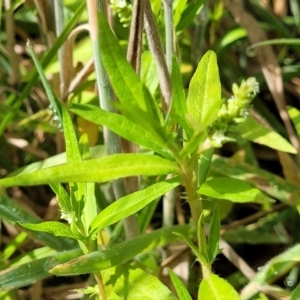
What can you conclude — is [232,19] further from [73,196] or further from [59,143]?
[73,196]

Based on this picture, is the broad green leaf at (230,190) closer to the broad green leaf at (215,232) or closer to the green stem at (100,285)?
the broad green leaf at (215,232)

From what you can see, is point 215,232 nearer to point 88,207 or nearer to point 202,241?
point 202,241

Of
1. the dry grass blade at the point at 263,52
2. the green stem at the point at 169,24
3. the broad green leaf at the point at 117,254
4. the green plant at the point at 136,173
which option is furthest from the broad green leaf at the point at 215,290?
the dry grass blade at the point at 263,52

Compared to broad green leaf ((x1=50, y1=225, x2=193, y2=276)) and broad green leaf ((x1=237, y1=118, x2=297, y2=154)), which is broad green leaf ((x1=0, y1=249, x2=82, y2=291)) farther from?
broad green leaf ((x1=237, y1=118, x2=297, y2=154))

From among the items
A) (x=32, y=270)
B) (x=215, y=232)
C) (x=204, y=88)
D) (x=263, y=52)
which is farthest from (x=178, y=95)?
(x=263, y=52)


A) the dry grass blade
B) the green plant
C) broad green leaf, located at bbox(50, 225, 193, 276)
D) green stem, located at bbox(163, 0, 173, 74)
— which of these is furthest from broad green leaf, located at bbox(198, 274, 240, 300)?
the dry grass blade

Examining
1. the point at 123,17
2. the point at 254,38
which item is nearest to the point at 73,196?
the point at 123,17

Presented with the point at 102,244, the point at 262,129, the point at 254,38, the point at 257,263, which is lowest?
the point at 257,263
